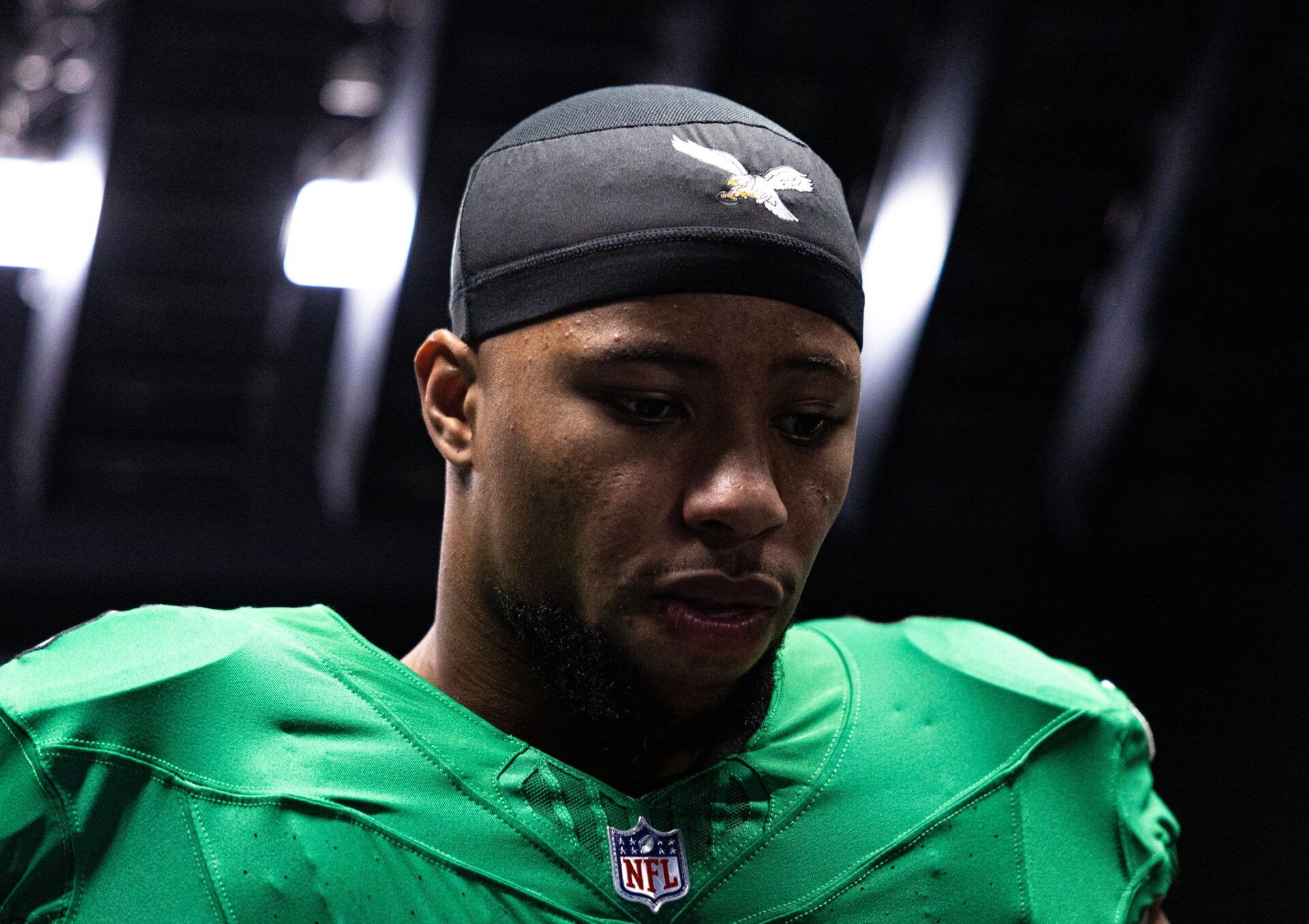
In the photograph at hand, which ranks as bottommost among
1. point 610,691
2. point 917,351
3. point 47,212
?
point 47,212

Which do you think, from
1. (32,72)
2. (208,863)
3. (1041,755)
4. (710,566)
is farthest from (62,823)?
(32,72)

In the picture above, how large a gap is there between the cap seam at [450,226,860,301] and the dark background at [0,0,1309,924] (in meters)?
3.28

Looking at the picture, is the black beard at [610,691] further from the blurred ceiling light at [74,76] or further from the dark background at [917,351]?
the blurred ceiling light at [74,76]

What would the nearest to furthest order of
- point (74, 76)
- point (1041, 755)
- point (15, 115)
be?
point (1041, 755) → point (74, 76) → point (15, 115)

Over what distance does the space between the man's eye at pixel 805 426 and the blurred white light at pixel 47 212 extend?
4.04m

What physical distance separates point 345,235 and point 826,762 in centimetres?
394

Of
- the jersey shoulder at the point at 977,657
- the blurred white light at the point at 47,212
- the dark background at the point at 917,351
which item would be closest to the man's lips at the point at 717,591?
the jersey shoulder at the point at 977,657

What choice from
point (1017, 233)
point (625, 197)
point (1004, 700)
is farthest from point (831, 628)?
point (1017, 233)

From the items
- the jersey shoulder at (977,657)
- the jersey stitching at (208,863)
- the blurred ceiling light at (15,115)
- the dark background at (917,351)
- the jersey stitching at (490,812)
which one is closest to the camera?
the jersey stitching at (208,863)

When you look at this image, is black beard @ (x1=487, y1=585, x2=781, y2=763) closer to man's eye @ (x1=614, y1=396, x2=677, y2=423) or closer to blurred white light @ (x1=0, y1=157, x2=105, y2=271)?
man's eye @ (x1=614, y1=396, x2=677, y2=423)

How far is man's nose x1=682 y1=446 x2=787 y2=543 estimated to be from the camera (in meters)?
1.13

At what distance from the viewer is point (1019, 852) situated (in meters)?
1.30

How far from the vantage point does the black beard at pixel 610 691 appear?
1195 millimetres

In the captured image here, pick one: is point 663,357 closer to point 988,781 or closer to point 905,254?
point 988,781
